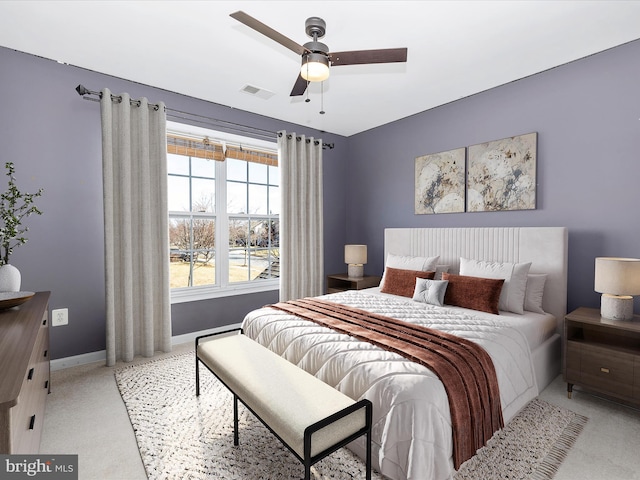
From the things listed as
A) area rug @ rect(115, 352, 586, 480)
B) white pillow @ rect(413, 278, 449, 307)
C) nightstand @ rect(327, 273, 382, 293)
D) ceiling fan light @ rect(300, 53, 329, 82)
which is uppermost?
ceiling fan light @ rect(300, 53, 329, 82)

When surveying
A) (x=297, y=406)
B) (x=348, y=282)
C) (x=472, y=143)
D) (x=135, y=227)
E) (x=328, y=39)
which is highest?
(x=328, y=39)

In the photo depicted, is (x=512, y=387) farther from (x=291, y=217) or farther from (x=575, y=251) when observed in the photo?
(x=291, y=217)

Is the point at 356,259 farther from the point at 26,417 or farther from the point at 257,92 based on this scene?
the point at 26,417

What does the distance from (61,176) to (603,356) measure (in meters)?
4.50

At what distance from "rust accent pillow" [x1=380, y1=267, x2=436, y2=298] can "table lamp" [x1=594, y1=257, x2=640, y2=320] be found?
1280 mm

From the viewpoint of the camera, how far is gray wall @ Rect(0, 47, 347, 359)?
2662 mm

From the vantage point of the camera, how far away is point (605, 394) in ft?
7.28

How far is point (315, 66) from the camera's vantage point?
189cm

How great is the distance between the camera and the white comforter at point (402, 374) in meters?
1.43

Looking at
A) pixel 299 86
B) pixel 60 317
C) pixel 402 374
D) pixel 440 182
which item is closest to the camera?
pixel 402 374

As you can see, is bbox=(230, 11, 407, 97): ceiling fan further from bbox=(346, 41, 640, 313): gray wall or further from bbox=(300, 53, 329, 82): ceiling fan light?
bbox=(346, 41, 640, 313): gray wall

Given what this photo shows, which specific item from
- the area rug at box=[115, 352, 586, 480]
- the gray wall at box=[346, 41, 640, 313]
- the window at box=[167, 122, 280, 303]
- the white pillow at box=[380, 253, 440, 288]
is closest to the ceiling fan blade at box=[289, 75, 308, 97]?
the gray wall at box=[346, 41, 640, 313]

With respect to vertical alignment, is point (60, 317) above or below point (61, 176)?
below

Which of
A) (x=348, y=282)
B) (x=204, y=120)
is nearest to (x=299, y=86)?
(x=204, y=120)
